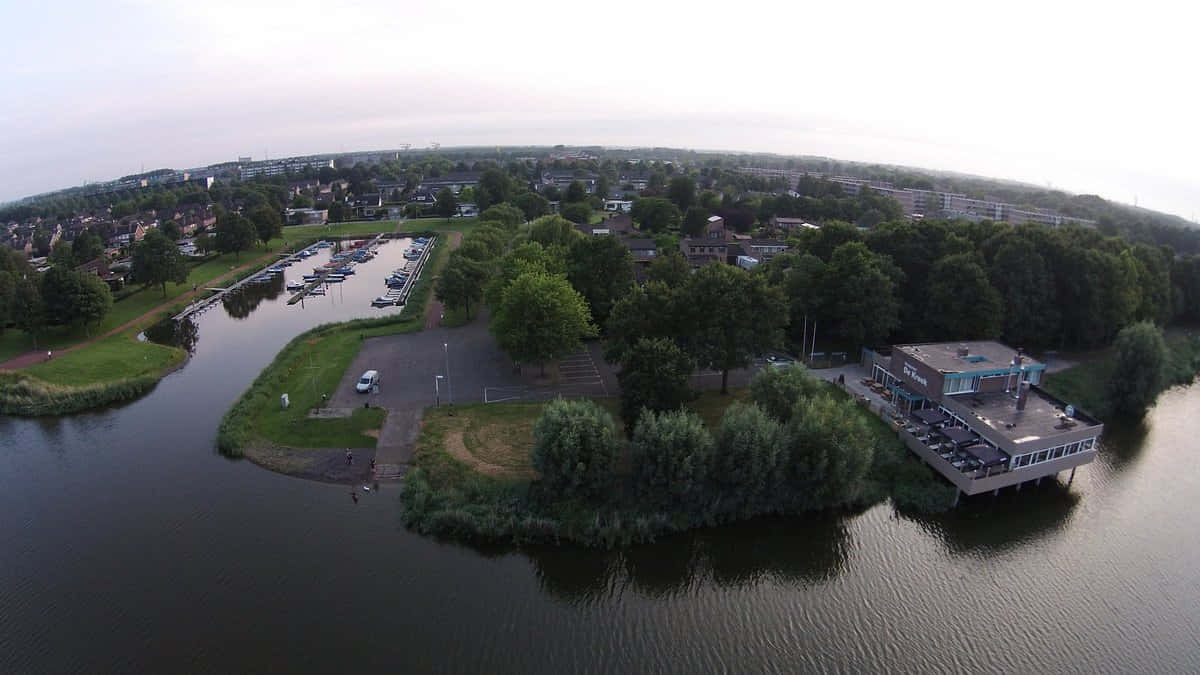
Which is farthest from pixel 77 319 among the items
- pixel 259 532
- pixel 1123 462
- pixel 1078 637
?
pixel 1123 462

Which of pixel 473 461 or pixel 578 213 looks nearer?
pixel 473 461

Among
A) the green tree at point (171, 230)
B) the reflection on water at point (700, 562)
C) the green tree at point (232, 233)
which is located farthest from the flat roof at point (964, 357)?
the green tree at point (171, 230)

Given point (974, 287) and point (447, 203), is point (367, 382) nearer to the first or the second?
point (974, 287)

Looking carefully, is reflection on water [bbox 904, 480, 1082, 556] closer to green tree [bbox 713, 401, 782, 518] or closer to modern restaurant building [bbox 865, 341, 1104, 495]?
modern restaurant building [bbox 865, 341, 1104, 495]

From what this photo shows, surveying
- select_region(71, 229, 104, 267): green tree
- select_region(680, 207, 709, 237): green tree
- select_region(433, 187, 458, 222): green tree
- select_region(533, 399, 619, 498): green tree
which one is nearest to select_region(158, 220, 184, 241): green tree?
select_region(71, 229, 104, 267): green tree

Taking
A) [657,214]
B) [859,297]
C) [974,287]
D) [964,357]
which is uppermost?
[657,214]

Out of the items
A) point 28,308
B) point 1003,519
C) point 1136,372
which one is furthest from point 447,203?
point 1003,519
